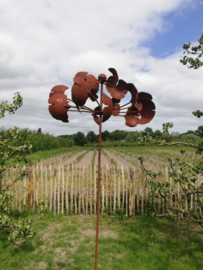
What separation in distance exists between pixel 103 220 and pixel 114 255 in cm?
153

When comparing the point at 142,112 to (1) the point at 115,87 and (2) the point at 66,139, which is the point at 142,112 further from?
(2) the point at 66,139

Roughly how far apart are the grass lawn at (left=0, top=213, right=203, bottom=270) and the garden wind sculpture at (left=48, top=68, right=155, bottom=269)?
1.90 meters

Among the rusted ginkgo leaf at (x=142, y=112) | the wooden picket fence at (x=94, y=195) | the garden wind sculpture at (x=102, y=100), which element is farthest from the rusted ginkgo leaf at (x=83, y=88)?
the wooden picket fence at (x=94, y=195)

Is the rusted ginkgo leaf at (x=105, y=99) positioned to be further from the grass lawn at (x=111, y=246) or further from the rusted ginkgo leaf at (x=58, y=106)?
the grass lawn at (x=111, y=246)

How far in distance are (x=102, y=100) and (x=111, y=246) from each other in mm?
3323

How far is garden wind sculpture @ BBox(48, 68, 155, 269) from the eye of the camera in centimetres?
181

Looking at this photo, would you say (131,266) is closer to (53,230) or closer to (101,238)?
(101,238)

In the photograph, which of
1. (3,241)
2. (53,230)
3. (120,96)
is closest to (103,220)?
(53,230)

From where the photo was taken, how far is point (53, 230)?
4.51 metres

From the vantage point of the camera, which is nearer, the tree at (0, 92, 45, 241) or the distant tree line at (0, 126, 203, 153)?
the tree at (0, 92, 45, 241)

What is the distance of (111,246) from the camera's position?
3.77m

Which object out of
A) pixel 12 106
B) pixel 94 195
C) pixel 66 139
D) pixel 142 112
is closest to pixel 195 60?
pixel 142 112

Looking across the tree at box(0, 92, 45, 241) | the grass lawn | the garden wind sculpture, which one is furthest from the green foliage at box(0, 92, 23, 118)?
the grass lawn

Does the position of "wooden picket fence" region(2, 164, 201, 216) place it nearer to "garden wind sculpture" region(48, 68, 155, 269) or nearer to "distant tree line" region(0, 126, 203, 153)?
"distant tree line" region(0, 126, 203, 153)
